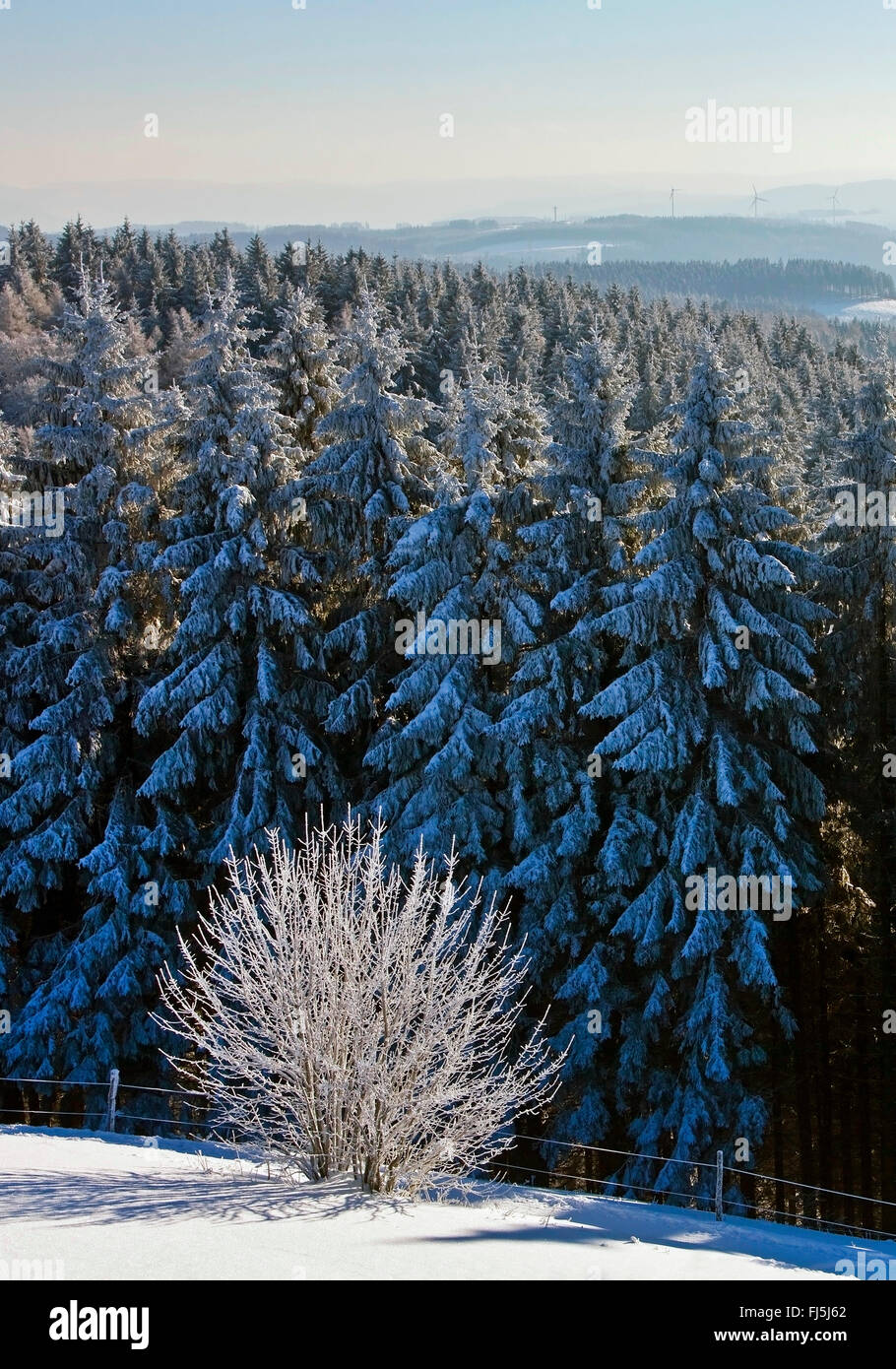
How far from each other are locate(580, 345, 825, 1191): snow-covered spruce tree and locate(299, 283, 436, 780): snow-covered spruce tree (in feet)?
17.0

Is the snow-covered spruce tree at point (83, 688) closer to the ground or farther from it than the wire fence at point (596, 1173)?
farther from it

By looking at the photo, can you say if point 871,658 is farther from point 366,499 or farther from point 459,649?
point 366,499

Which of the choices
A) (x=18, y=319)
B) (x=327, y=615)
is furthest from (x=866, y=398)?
(x=18, y=319)

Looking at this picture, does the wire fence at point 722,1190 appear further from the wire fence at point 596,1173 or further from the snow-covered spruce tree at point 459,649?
the snow-covered spruce tree at point 459,649

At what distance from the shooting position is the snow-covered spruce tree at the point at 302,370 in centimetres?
2809

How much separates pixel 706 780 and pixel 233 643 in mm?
10112

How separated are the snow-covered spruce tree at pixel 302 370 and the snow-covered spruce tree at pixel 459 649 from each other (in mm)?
5628

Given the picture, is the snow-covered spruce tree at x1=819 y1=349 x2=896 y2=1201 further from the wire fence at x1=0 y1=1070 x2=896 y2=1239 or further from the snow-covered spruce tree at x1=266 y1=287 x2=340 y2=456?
the snow-covered spruce tree at x1=266 y1=287 x2=340 y2=456

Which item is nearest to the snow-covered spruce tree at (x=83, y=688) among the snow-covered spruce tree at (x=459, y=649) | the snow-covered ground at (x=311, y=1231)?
the snow-covered spruce tree at (x=459, y=649)

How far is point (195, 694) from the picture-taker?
24.4 m
